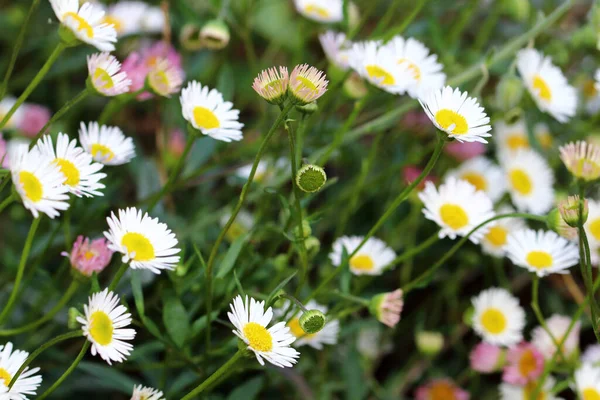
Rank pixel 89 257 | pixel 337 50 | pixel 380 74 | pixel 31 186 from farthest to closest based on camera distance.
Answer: pixel 337 50 → pixel 380 74 → pixel 89 257 → pixel 31 186

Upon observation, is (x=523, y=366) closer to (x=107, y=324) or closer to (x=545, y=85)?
(x=545, y=85)

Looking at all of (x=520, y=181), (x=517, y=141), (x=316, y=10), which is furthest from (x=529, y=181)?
(x=316, y=10)

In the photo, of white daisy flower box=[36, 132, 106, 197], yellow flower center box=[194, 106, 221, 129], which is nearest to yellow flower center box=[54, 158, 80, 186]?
white daisy flower box=[36, 132, 106, 197]

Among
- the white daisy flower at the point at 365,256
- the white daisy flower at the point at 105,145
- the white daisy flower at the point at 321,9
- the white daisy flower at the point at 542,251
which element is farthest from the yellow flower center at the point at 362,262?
the white daisy flower at the point at 321,9

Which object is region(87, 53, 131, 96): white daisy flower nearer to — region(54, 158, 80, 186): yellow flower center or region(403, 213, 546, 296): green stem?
region(54, 158, 80, 186): yellow flower center

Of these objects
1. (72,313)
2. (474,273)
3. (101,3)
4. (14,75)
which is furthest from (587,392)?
(14,75)

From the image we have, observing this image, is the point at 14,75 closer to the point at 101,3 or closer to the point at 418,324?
the point at 101,3

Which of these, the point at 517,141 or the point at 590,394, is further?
the point at 517,141

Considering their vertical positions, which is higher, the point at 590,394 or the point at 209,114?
the point at 209,114
